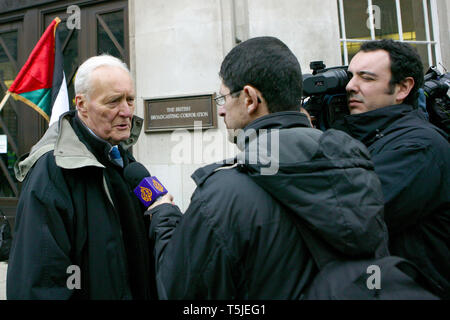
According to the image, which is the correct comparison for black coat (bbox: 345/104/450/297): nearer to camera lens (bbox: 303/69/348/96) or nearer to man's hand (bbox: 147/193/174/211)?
camera lens (bbox: 303/69/348/96)

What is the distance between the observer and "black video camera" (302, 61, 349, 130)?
2178 millimetres

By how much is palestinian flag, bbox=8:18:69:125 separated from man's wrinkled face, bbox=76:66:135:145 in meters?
3.35

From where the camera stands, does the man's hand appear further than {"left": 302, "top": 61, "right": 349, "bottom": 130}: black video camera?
No

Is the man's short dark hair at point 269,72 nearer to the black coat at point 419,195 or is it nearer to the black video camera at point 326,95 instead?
the black coat at point 419,195

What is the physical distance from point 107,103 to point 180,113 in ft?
9.80

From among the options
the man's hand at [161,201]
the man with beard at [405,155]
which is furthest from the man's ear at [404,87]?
the man's hand at [161,201]

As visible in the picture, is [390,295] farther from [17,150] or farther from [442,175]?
[17,150]

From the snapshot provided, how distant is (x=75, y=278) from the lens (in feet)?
5.41

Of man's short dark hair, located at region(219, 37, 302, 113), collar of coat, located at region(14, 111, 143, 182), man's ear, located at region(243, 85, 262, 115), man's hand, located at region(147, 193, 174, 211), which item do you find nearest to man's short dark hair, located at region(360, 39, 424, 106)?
man's short dark hair, located at region(219, 37, 302, 113)

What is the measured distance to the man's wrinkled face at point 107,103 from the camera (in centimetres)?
191

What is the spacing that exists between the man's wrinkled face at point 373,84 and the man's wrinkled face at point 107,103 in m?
1.31

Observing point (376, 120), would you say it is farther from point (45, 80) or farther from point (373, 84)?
point (45, 80)
